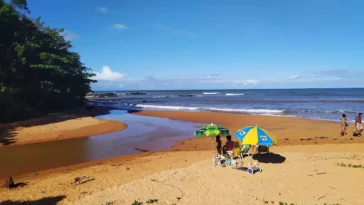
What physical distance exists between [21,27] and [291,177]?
2887 cm

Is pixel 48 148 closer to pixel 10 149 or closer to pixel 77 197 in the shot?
pixel 10 149

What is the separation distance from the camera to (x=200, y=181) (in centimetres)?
956

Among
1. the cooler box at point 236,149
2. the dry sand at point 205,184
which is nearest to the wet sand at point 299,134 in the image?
the cooler box at point 236,149

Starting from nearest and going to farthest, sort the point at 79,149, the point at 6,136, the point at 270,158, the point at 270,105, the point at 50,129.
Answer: the point at 270,158 → the point at 79,149 → the point at 6,136 → the point at 50,129 → the point at 270,105

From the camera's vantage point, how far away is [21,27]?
27.5m

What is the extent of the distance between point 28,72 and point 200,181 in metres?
27.6

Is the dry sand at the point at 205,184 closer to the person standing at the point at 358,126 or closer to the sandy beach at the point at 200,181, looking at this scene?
the sandy beach at the point at 200,181

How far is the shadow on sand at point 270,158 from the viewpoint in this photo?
12.0 m

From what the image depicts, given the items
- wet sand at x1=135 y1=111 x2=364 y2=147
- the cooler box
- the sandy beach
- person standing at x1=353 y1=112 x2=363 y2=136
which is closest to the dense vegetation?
the sandy beach

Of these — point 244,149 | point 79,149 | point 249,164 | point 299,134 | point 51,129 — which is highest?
point 244,149

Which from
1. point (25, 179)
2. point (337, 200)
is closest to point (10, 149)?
point (25, 179)

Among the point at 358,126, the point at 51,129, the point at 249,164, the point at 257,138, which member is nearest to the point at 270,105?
the point at 358,126

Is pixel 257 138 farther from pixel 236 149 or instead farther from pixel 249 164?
pixel 236 149

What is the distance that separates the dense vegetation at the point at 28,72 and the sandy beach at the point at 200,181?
14141mm
